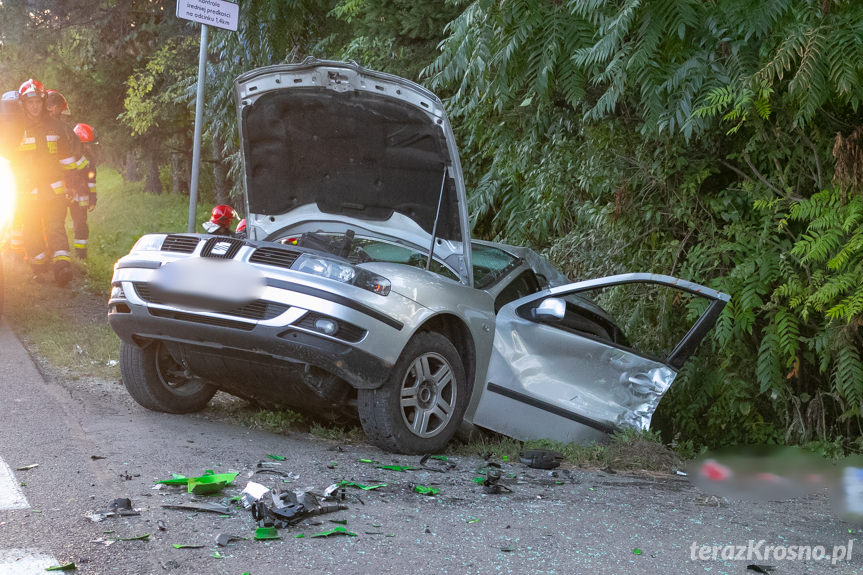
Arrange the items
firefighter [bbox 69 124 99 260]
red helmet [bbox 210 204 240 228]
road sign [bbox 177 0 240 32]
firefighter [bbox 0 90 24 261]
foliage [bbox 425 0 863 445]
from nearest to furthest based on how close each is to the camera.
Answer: foliage [bbox 425 0 863 445] → road sign [bbox 177 0 240 32] → red helmet [bbox 210 204 240 228] → firefighter [bbox 0 90 24 261] → firefighter [bbox 69 124 99 260]

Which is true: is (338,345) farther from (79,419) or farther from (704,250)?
(704,250)

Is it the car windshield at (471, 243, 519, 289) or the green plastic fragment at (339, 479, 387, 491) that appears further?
the car windshield at (471, 243, 519, 289)

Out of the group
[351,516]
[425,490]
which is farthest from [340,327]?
[351,516]

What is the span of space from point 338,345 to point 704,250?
354 centimetres

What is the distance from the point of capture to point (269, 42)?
12352 millimetres

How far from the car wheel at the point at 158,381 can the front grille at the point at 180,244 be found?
753 mm

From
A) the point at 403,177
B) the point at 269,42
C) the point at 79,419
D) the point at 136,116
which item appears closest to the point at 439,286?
the point at 403,177

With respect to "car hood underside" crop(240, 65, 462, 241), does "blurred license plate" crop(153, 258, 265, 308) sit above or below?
below

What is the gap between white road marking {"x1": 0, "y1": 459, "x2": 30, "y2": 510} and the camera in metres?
4.07

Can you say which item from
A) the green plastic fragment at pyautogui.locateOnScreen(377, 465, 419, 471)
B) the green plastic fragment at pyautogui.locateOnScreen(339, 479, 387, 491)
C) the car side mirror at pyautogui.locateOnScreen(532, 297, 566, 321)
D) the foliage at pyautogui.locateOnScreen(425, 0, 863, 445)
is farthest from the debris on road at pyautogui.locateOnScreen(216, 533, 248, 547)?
the foliage at pyautogui.locateOnScreen(425, 0, 863, 445)

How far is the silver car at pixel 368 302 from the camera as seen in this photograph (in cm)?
522

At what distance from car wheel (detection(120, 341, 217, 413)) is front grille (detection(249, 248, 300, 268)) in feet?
4.02

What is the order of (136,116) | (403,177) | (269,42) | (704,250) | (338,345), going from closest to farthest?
1. (338,345)
2. (403,177)
3. (704,250)
4. (269,42)
5. (136,116)

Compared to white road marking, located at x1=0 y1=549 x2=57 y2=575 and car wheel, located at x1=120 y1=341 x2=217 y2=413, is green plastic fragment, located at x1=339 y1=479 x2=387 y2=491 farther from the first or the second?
car wheel, located at x1=120 y1=341 x2=217 y2=413
